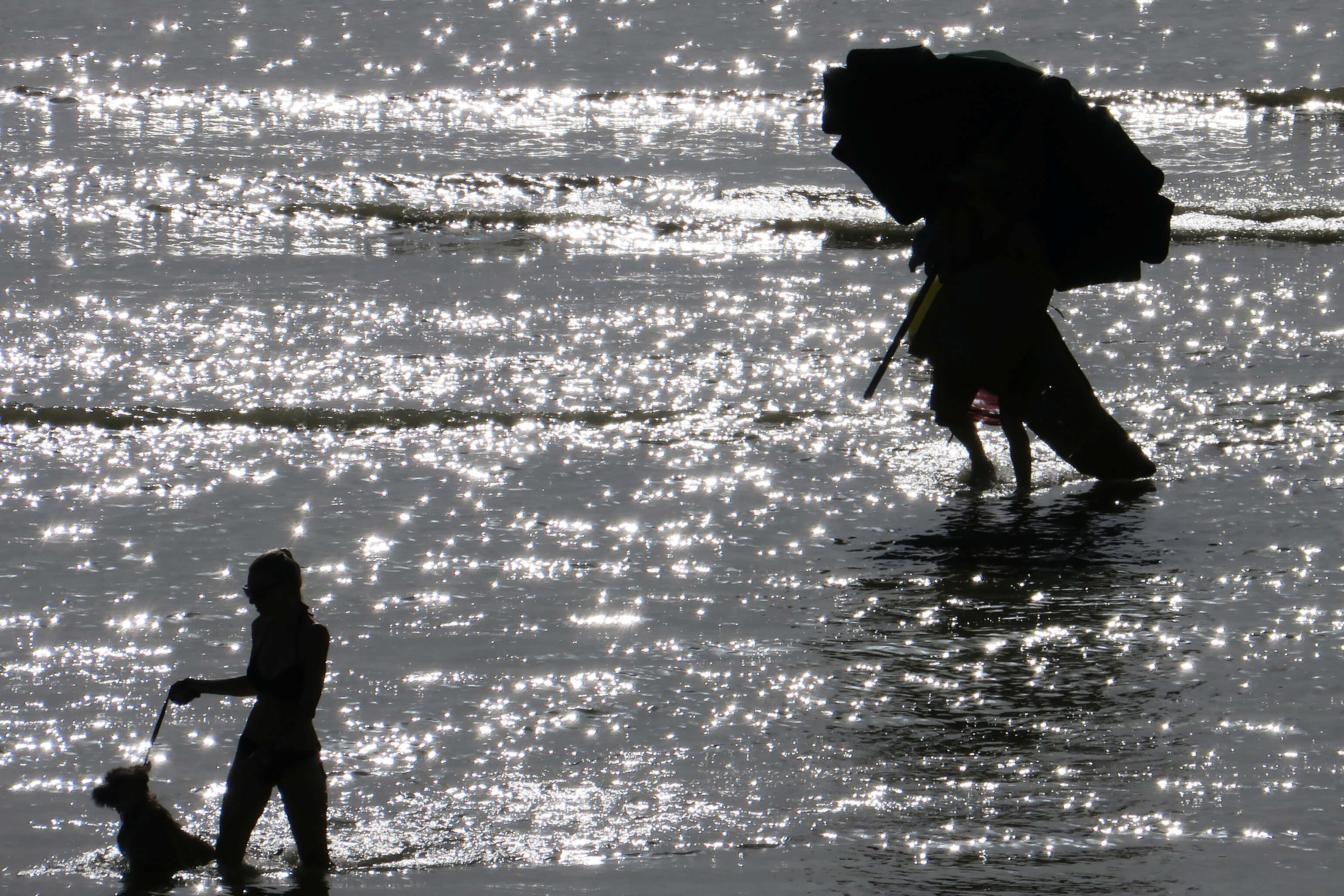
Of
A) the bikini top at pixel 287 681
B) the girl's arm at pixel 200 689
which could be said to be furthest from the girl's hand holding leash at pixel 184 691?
the bikini top at pixel 287 681

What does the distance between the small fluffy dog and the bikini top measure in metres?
0.31

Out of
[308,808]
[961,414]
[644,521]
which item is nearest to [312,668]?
[308,808]

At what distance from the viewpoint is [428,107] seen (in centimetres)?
1384

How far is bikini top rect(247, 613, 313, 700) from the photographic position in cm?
367

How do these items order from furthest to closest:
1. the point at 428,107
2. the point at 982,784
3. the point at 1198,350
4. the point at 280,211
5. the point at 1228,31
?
the point at 1228,31, the point at 428,107, the point at 280,211, the point at 1198,350, the point at 982,784

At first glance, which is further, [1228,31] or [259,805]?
[1228,31]

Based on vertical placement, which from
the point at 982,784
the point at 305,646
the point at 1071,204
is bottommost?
the point at 982,784

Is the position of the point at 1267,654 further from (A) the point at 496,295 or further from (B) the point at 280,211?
(B) the point at 280,211

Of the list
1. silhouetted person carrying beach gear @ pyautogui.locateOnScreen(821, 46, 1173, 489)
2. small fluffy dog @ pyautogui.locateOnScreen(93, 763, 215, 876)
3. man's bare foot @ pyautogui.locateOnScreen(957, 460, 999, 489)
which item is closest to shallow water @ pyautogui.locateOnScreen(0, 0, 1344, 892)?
man's bare foot @ pyautogui.locateOnScreen(957, 460, 999, 489)

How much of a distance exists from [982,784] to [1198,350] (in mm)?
4501

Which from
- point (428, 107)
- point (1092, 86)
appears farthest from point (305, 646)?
point (1092, 86)

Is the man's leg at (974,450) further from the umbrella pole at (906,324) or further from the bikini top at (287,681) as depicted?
the bikini top at (287,681)

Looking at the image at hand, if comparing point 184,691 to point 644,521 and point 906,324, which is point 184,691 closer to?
point 644,521

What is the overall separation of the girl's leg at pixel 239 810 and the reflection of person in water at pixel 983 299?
3.53 m
